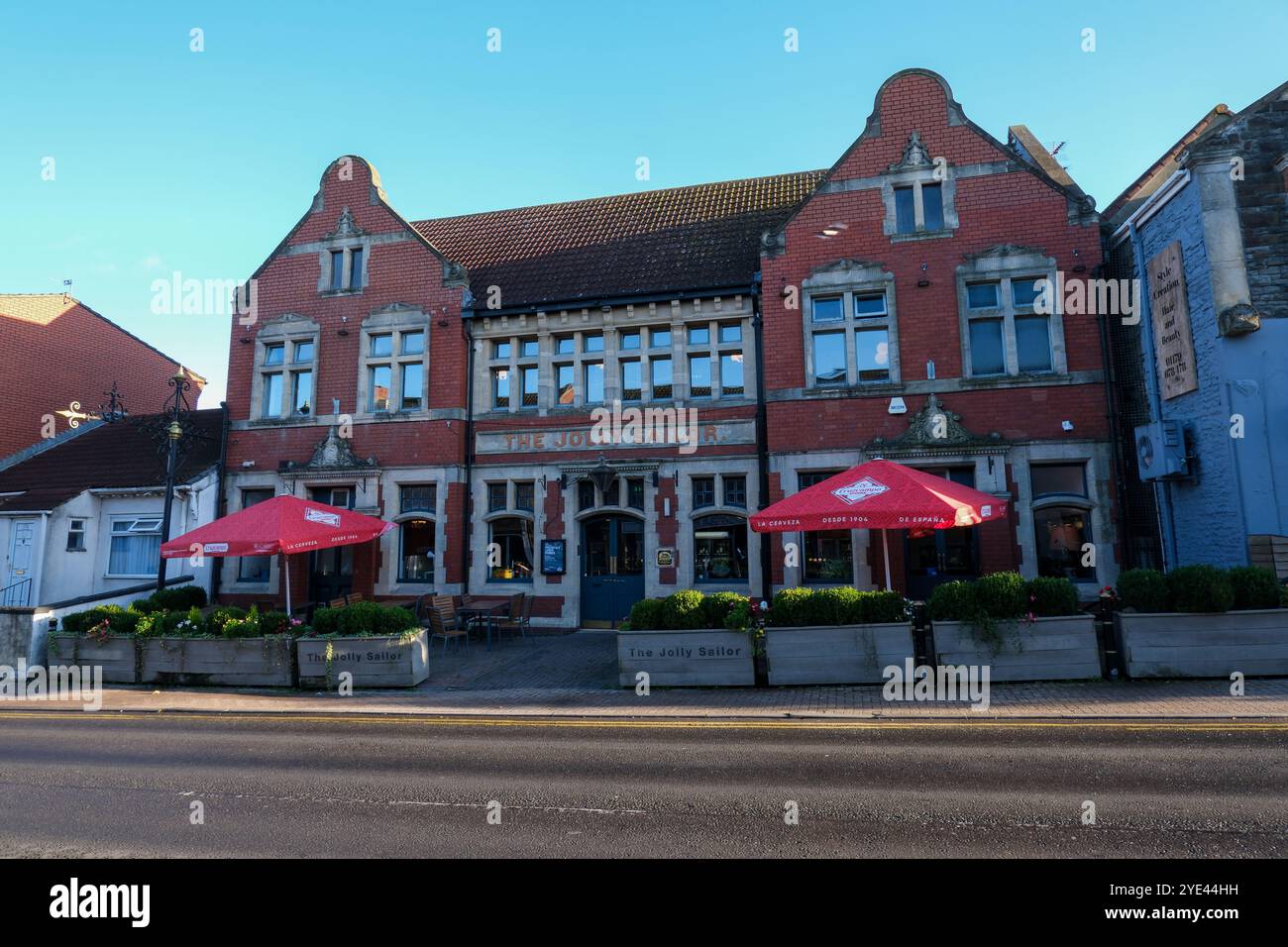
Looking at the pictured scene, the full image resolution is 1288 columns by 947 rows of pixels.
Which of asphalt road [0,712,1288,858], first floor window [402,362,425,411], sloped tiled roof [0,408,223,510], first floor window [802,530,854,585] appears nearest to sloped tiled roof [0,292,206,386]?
sloped tiled roof [0,408,223,510]

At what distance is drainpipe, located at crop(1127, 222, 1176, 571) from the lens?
13.1 m

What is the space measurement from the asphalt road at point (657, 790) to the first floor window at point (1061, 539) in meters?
6.69

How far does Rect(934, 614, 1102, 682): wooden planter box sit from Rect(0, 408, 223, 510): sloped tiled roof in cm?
1918

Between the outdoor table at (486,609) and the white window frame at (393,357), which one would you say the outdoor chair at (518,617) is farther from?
the white window frame at (393,357)

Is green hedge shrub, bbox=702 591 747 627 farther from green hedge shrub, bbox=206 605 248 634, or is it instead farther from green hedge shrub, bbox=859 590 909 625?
green hedge shrub, bbox=206 605 248 634

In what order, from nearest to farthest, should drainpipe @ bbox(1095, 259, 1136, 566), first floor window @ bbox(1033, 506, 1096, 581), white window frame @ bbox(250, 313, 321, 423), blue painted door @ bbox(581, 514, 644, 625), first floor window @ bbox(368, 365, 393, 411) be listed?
1. drainpipe @ bbox(1095, 259, 1136, 566)
2. first floor window @ bbox(1033, 506, 1096, 581)
3. blue painted door @ bbox(581, 514, 644, 625)
4. first floor window @ bbox(368, 365, 393, 411)
5. white window frame @ bbox(250, 313, 321, 423)

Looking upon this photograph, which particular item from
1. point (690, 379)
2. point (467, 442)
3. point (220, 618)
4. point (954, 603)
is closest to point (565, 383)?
point (467, 442)

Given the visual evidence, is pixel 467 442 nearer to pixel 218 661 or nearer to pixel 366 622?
pixel 366 622

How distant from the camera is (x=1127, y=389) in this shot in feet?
46.1

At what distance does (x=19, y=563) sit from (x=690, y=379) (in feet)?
61.9

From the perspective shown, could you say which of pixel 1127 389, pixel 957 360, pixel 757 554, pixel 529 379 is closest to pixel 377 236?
pixel 529 379

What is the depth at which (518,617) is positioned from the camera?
51.0ft

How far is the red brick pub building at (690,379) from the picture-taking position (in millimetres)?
14320

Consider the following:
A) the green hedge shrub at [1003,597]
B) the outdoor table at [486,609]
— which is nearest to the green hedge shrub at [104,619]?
the outdoor table at [486,609]
